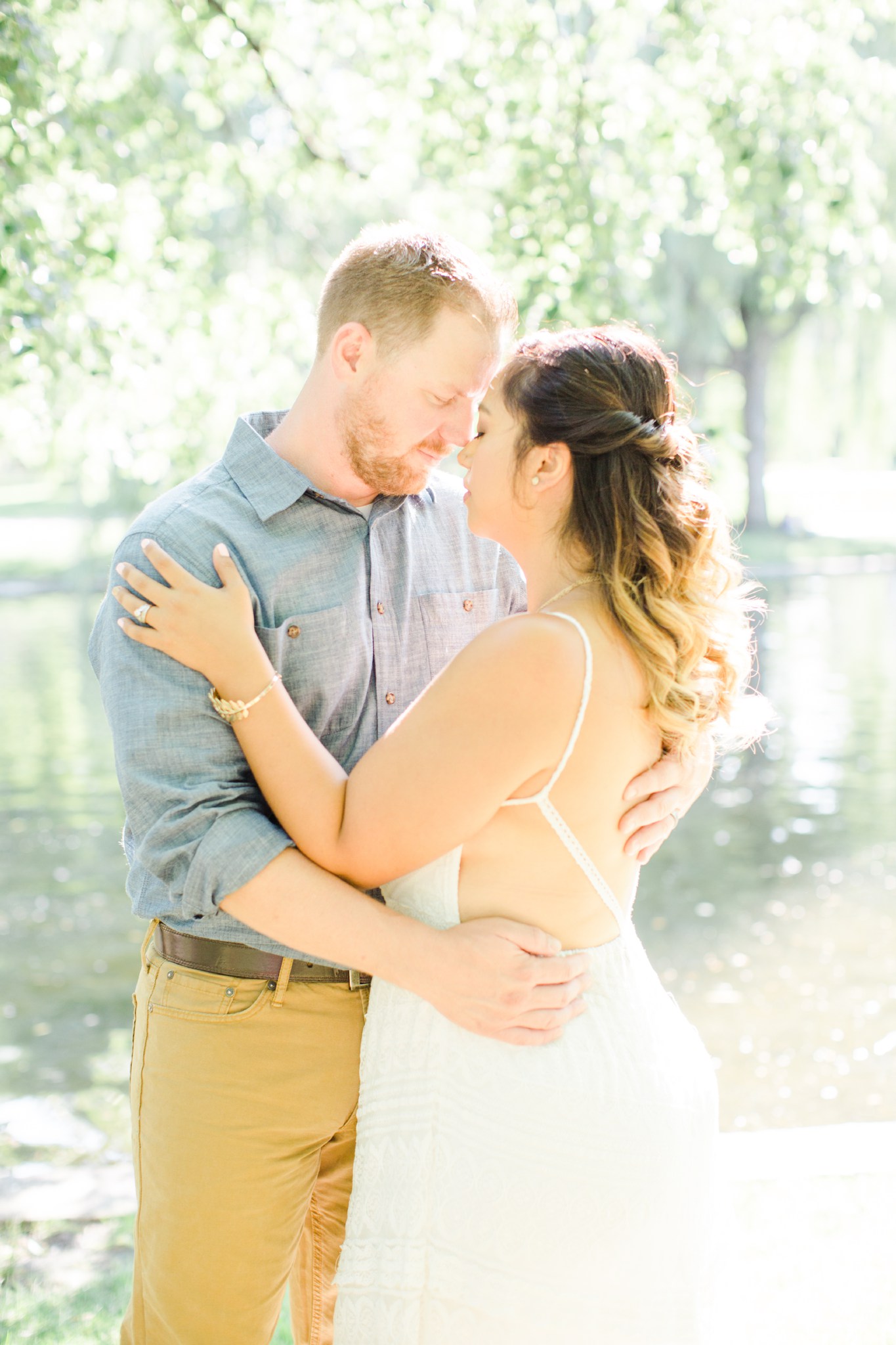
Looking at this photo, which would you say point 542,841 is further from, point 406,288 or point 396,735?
point 406,288

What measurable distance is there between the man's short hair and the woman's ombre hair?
0.21 m

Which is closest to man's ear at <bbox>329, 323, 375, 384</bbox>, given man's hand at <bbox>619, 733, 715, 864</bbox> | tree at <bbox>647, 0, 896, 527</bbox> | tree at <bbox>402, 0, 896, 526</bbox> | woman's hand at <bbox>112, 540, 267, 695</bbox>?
woman's hand at <bbox>112, 540, 267, 695</bbox>

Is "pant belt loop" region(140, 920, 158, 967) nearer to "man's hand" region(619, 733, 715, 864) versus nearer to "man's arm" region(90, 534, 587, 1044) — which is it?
"man's arm" region(90, 534, 587, 1044)

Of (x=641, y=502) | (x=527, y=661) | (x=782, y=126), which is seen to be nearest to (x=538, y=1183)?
(x=527, y=661)

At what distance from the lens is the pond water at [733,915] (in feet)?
17.4

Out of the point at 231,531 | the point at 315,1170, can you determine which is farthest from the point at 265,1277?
the point at 231,531

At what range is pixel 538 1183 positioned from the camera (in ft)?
6.00

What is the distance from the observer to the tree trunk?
71.2 feet

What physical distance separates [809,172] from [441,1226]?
204 inches

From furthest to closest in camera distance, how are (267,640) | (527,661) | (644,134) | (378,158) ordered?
1. (378,158)
2. (644,134)
3. (267,640)
4. (527,661)

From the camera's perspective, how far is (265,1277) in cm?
208

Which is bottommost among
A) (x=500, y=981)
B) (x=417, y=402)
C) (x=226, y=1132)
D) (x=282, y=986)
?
(x=226, y=1132)

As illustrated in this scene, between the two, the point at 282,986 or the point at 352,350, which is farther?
the point at 352,350

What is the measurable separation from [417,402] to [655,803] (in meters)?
0.78
